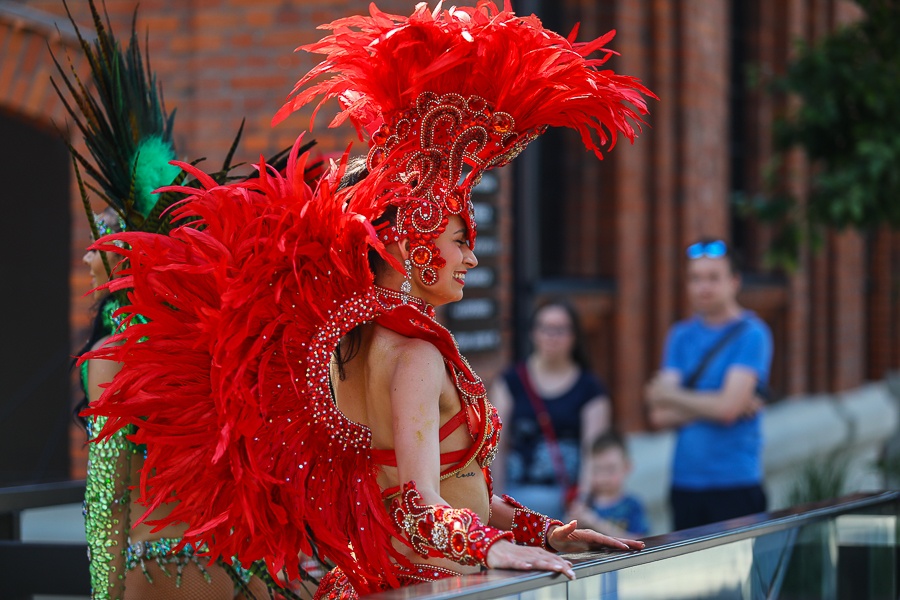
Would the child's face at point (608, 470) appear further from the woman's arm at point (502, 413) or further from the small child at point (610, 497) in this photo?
the woman's arm at point (502, 413)

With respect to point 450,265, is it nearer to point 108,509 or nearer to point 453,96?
point 453,96

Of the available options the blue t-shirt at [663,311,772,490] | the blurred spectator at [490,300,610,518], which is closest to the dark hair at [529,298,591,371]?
the blurred spectator at [490,300,610,518]

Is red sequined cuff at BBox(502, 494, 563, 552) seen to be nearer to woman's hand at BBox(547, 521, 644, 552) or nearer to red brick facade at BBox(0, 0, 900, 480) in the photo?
woman's hand at BBox(547, 521, 644, 552)

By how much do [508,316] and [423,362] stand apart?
4.38 m

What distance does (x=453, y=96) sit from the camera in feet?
8.49

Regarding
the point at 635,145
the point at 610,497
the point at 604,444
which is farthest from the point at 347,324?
the point at 635,145

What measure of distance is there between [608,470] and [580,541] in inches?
101

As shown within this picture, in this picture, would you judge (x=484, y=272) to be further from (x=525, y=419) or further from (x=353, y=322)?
(x=353, y=322)

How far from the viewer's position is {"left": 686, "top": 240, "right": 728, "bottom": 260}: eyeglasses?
5055 millimetres

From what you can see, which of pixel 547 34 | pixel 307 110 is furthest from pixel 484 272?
pixel 547 34

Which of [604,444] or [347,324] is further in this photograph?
[604,444]

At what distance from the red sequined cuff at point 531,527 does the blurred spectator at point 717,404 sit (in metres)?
2.35

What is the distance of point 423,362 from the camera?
2.54 metres

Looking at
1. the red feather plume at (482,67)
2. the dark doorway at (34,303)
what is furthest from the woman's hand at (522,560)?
the dark doorway at (34,303)
